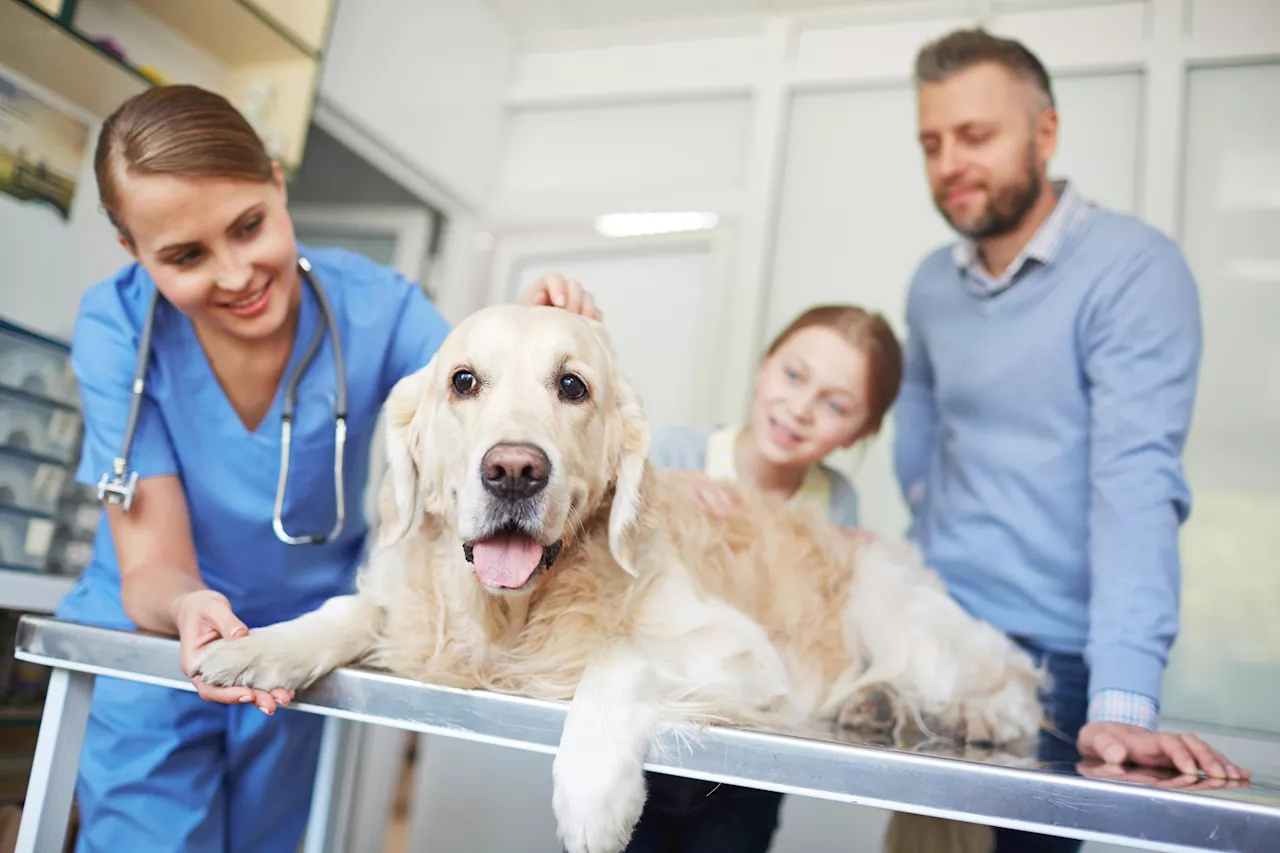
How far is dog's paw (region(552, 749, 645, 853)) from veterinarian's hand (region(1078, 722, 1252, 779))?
70 cm

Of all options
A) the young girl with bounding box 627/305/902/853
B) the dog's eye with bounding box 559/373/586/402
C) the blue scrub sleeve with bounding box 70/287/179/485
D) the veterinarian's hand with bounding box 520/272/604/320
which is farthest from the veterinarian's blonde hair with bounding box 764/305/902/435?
the blue scrub sleeve with bounding box 70/287/179/485

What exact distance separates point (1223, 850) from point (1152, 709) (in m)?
0.60

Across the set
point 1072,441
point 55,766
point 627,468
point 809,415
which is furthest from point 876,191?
point 55,766

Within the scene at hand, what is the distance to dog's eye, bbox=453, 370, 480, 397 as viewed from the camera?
1.24 meters

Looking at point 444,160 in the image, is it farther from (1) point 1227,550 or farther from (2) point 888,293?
(1) point 1227,550

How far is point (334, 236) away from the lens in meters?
3.80

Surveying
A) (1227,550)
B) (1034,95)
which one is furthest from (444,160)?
(1227,550)

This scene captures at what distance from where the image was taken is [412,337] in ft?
5.30

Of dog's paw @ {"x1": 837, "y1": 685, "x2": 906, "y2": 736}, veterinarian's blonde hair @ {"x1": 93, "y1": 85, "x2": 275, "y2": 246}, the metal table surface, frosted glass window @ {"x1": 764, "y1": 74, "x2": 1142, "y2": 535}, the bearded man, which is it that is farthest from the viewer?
frosted glass window @ {"x1": 764, "y1": 74, "x2": 1142, "y2": 535}

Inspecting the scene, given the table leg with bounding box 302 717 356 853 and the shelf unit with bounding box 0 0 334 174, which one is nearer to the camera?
the table leg with bounding box 302 717 356 853

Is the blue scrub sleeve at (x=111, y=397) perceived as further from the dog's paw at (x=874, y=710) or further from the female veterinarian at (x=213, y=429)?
the dog's paw at (x=874, y=710)

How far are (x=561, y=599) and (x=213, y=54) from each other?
7.13ft

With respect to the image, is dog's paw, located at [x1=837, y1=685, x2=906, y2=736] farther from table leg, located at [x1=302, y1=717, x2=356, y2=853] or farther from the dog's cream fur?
table leg, located at [x1=302, y1=717, x2=356, y2=853]

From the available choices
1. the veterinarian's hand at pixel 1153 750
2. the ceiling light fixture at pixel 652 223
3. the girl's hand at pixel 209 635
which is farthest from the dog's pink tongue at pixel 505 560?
the ceiling light fixture at pixel 652 223
